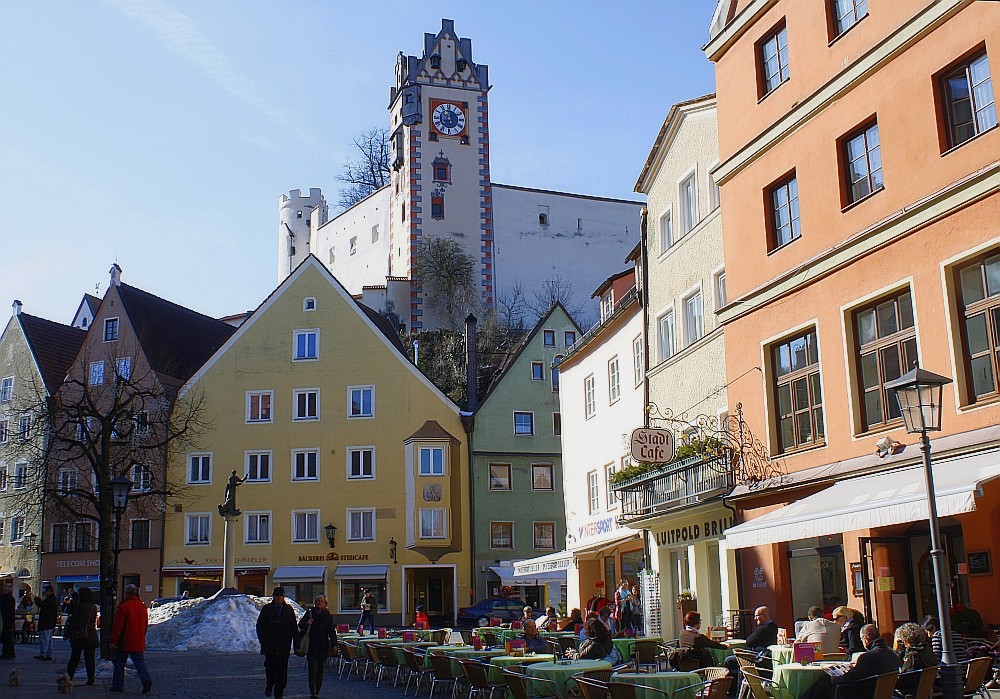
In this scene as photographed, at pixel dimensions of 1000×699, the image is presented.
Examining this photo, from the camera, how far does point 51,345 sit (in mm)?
60094

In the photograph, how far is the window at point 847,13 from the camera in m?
19.4

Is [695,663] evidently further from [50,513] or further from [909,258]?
[50,513]

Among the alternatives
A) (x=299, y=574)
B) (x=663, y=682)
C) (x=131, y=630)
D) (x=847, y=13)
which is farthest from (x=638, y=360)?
(x=299, y=574)

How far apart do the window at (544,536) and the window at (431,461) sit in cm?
501

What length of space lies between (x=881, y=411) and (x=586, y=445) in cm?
1890

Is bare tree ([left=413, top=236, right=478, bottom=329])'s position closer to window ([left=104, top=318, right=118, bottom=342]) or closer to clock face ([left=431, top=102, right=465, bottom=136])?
clock face ([left=431, top=102, right=465, bottom=136])

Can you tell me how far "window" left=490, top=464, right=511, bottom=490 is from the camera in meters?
51.2

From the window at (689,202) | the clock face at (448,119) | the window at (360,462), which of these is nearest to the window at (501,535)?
the window at (360,462)

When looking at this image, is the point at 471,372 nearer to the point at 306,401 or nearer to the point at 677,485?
the point at 306,401

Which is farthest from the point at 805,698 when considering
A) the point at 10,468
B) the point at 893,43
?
the point at 10,468

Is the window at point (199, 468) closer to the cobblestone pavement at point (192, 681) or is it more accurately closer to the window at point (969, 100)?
the cobblestone pavement at point (192, 681)

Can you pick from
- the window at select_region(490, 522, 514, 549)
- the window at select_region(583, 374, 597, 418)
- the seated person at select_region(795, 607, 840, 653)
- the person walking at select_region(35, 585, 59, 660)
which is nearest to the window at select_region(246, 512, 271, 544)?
the window at select_region(490, 522, 514, 549)

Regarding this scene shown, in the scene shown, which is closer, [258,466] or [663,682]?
[663,682]

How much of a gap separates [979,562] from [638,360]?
15.2 meters
